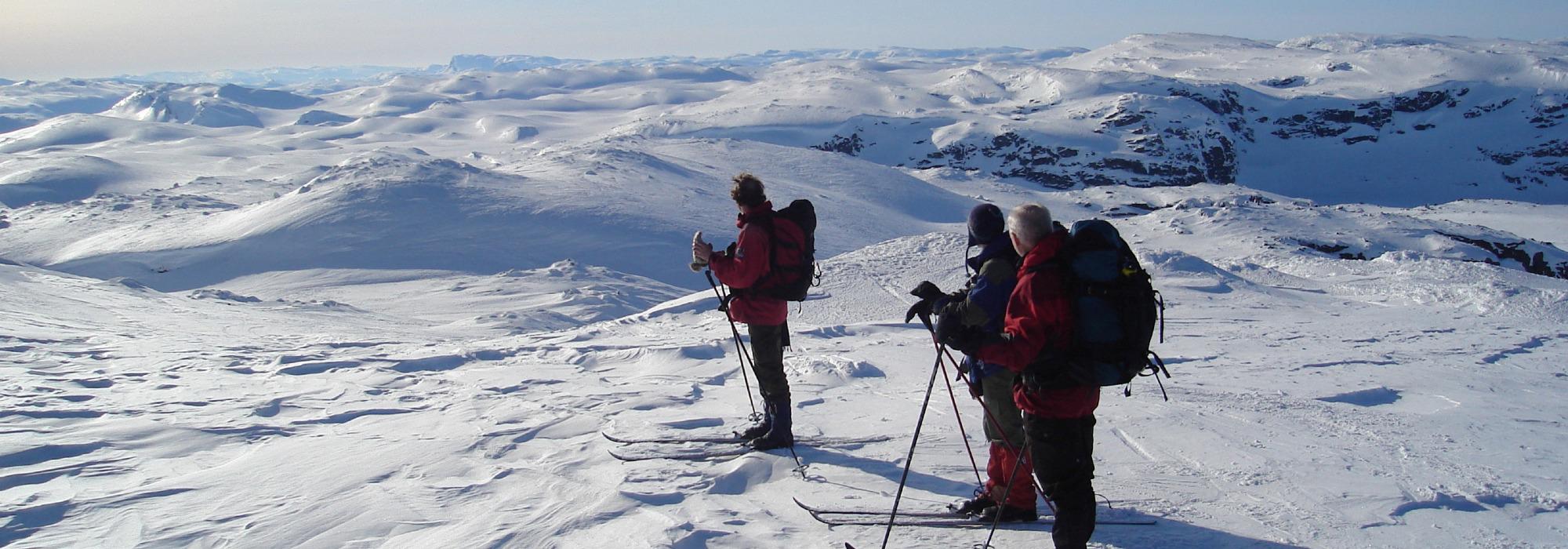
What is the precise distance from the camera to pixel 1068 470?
3312mm

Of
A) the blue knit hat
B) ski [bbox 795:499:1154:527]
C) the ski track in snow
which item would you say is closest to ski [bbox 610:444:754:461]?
the ski track in snow

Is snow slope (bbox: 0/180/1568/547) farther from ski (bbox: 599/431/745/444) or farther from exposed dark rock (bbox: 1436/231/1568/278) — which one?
exposed dark rock (bbox: 1436/231/1568/278)

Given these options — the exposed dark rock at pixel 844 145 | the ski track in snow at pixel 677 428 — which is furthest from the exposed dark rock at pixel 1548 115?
the ski track in snow at pixel 677 428

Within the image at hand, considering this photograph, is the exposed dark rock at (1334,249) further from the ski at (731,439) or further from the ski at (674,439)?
the ski at (674,439)

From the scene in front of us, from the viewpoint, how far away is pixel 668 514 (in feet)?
13.5

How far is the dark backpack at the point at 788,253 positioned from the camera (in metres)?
4.52

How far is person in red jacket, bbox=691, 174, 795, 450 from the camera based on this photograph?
177 inches

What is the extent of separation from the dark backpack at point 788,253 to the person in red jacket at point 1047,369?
140 cm

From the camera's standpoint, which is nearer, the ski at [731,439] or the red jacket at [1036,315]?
the red jacket at [1036,315]

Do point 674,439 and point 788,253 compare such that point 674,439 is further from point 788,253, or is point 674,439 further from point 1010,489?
point 1010,489

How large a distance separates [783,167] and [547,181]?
1137 centimetres

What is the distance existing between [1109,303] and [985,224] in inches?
29.4

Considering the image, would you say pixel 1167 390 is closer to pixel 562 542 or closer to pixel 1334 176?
pixel 562 542

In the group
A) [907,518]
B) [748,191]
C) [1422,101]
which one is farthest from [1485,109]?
[907,518]
